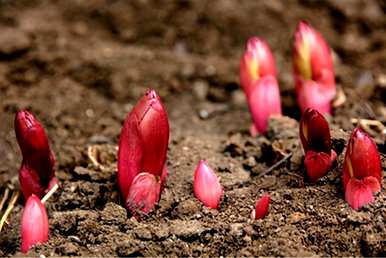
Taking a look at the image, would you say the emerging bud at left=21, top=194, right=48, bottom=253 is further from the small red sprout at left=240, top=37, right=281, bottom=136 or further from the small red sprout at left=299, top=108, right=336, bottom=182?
the small red sprout at left=240, top=37, right=281, bottom=136

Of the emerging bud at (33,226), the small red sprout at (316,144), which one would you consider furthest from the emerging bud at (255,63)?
the emerging bud at (33,226)

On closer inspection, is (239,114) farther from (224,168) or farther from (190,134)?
(224,168)

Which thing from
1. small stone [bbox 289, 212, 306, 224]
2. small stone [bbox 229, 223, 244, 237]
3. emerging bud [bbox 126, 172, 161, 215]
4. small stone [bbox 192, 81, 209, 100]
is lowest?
small stone [bbox 192, 81, 209, 100]

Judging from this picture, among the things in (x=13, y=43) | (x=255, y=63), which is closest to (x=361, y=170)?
(x=255, y=63)

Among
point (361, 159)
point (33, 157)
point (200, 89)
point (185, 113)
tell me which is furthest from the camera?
point (200, 89)

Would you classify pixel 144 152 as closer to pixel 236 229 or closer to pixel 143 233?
pixel 143 233

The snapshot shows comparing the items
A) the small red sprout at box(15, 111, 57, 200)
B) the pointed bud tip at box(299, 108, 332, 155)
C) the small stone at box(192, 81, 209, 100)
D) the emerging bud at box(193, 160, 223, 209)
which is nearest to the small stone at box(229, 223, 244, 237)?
the emerging bud at box(193, 160, 223, 209)

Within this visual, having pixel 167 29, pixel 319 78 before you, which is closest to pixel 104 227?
pixel 319 78
